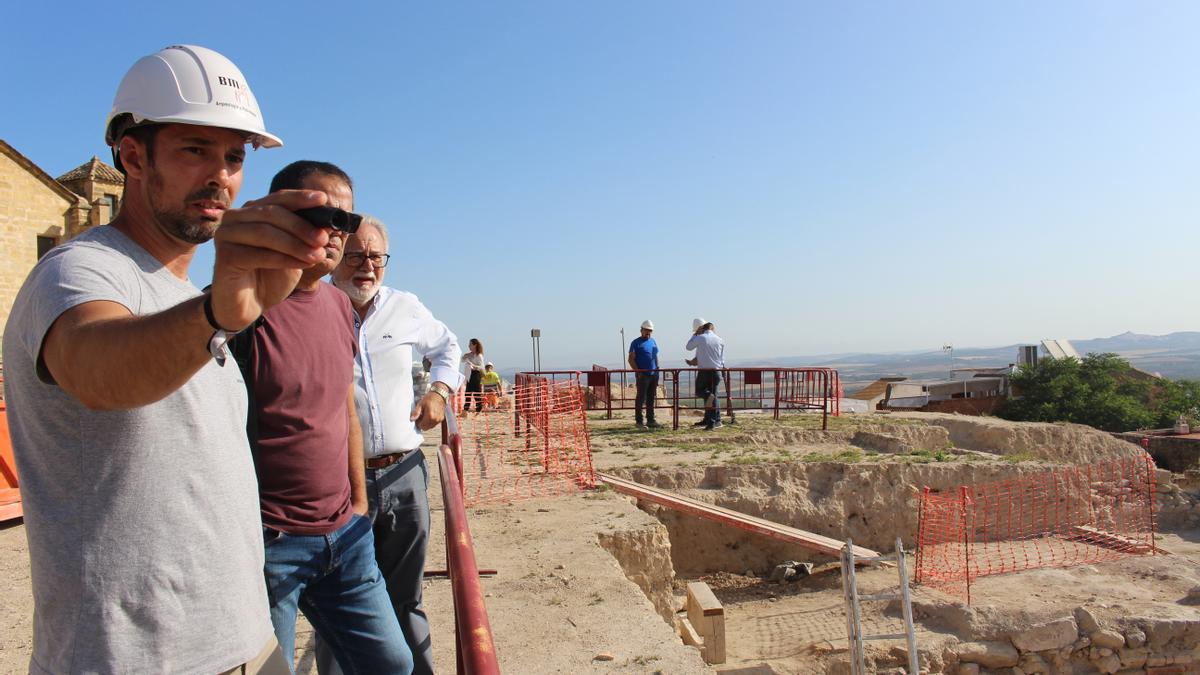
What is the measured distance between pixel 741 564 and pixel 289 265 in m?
10.7

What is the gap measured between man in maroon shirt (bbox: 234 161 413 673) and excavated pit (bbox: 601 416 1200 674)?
474 centimetres

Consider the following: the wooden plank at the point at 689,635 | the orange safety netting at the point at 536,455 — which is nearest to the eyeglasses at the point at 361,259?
the orange safety netting at the point at 536,455

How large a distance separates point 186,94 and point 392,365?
2.00 m

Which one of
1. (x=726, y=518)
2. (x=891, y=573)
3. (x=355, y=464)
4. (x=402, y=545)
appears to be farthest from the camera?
(x=891, y=573)

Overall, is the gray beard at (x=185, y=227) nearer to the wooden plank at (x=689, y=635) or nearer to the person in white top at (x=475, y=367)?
the wooden plank at (x=689, y=635)

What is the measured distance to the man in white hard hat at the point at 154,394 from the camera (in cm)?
116

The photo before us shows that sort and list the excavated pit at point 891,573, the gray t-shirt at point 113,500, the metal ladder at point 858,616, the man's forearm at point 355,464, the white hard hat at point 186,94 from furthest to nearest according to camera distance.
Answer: the excavated pit at point 891,573 → the metal ladder at point 858,616 → the man's forearm at point 355,464 → the white hard hat at point 186,94 → the gray t-shirt at point 113,500

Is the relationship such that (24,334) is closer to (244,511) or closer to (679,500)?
(244,511)

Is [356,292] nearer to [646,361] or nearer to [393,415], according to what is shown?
[393,415]

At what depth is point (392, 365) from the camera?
3396mm

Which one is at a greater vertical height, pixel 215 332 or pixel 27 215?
pixel 27 215

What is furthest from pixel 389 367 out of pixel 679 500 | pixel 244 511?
pixel 679 500

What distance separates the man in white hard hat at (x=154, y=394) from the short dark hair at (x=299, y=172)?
1.02 meters

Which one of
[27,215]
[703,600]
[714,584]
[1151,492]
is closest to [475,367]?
[714,584]
